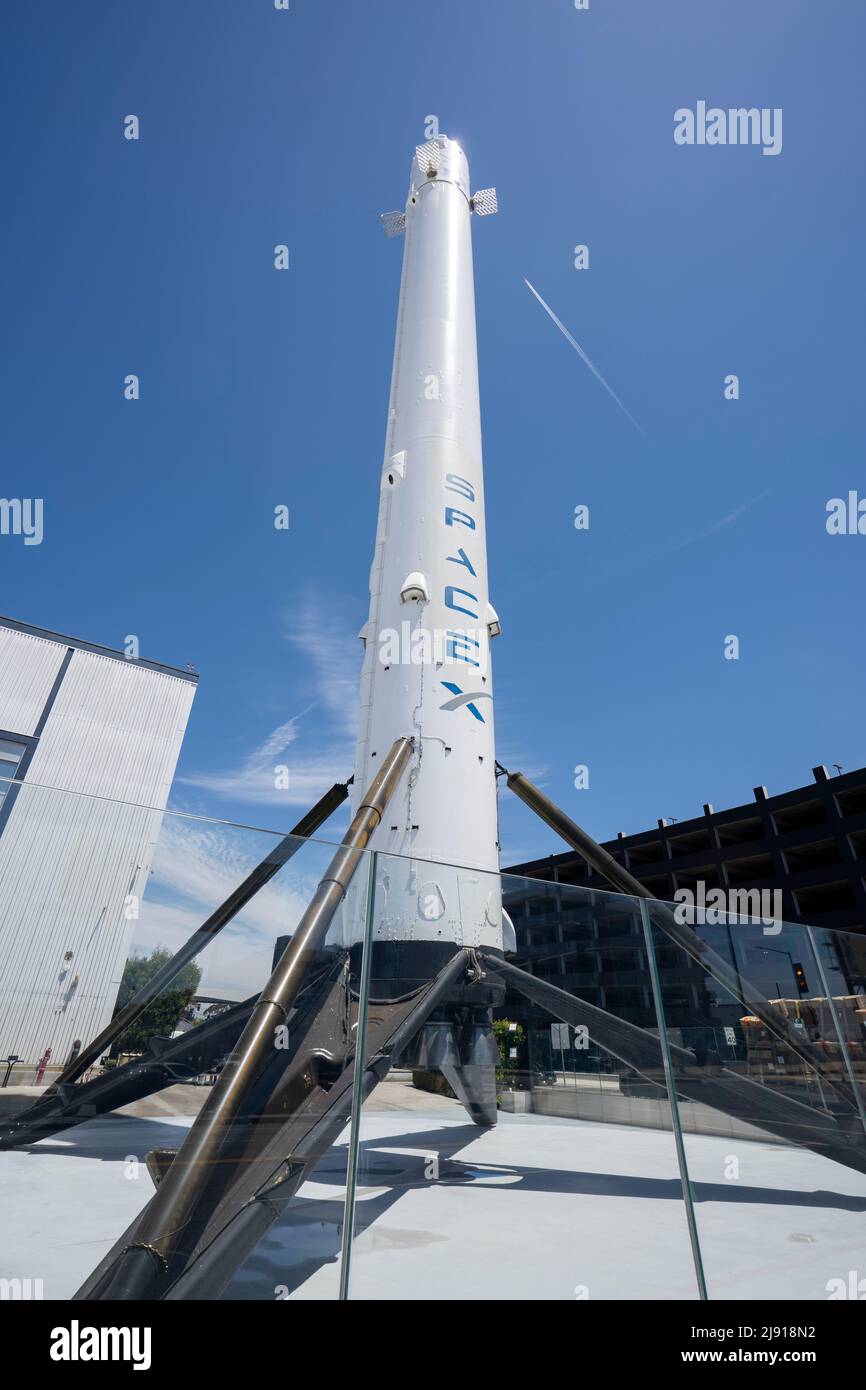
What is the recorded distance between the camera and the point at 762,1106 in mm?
5348

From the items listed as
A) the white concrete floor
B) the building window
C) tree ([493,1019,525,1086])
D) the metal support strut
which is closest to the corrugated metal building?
the white concrete floor

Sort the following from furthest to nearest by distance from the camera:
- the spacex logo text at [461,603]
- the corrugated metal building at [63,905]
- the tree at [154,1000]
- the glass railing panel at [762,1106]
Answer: the spacex logo text at [461,603] → the glass railing panel at [762,1106] → the tree at [154,1000] → the corrugated metal building at [63,905]

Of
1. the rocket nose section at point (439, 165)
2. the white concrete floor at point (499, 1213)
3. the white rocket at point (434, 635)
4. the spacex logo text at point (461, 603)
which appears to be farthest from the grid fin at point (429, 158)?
the white concrete floor at point (499, 1213)

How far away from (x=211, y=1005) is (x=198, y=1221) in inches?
40.5

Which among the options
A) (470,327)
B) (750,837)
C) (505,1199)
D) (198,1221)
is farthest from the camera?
(750,837)

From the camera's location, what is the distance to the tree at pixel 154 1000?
3.76 metres

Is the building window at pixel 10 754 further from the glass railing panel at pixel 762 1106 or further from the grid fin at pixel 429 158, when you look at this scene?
the grid fin at pixel 429 158

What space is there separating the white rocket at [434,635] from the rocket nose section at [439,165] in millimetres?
2594

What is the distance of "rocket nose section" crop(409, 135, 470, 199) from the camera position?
550 inches

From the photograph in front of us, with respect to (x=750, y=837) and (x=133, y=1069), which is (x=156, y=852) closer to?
(x=133, y=1069)
